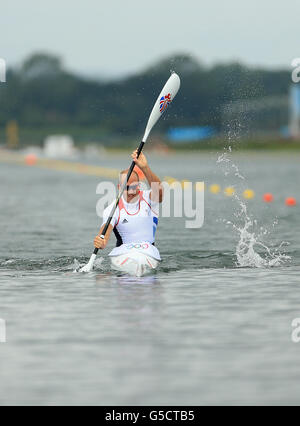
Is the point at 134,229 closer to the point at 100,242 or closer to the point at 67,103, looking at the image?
the point at 100,242

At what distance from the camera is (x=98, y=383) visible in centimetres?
909

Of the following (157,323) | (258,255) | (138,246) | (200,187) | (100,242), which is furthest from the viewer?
(200,187)

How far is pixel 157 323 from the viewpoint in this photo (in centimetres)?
1174

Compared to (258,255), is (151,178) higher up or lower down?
higher up

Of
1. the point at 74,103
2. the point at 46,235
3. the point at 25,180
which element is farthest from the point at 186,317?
the point at 74,103

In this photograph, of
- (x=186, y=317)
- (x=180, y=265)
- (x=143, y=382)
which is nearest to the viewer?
(x=143, y=382)

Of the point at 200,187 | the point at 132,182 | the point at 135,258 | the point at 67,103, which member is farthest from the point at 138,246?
the point at 67,103

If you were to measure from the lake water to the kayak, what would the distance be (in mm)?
172

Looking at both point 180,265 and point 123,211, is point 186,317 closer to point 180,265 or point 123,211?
point 123,211

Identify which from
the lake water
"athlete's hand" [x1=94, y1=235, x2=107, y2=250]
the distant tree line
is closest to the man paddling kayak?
"athlete's hand" [x1=94, y1=235, x2=107, y2=250]

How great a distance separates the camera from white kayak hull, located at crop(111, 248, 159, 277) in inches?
609

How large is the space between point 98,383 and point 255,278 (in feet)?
21.5

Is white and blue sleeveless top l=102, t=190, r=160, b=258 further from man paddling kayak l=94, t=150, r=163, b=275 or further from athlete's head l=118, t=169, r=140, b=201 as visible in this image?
athlete's head l=118, t=169, r=140, b=201

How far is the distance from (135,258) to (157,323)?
3.75 meters
